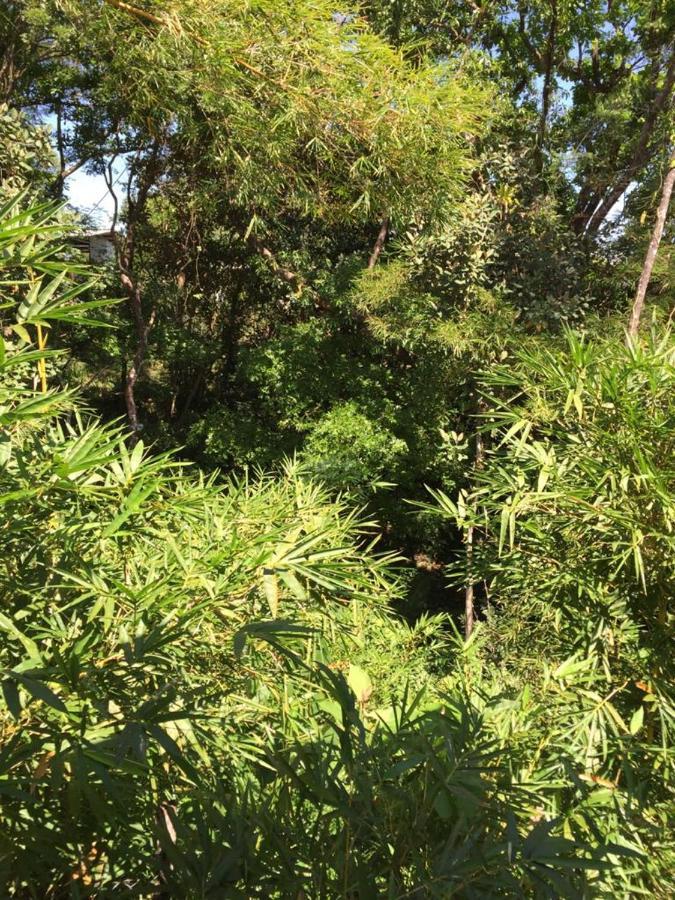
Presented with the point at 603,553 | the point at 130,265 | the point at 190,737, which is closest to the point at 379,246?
the point at 130,265

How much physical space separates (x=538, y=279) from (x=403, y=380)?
1397 mm

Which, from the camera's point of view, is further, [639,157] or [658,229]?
[639,157]

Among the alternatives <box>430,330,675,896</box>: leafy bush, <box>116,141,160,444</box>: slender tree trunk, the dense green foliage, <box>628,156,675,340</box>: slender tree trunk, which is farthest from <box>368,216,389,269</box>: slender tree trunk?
<box>430,330,675,896</box>: leafy bush

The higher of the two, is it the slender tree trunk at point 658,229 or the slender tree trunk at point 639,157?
the slender tree trunk at point 639,157

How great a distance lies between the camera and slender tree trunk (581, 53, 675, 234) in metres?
4.58

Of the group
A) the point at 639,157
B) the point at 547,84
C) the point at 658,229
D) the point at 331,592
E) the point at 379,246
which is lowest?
the point at 331,592

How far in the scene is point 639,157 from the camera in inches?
197

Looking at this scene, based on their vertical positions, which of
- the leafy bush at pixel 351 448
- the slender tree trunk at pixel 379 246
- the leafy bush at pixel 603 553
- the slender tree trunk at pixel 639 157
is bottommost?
the leafy bush at pixel 351 448

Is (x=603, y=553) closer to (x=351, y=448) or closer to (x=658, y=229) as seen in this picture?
(x=658, y=229)

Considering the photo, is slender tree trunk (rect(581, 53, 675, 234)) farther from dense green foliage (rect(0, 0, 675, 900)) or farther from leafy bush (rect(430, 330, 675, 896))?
leafy bush (rect(430, 330, 675, 896))

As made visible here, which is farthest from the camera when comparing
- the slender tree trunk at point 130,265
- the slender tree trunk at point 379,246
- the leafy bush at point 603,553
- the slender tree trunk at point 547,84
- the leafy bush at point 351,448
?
the slender tree trunk at point 130,265

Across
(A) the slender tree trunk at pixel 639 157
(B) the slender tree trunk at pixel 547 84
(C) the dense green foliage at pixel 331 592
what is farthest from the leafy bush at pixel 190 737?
(B) the slender tree trunk at pixel 547 84

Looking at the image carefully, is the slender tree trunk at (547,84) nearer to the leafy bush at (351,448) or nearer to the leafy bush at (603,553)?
the leafy bush at (351,448)

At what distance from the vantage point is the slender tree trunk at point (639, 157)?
4582mm
